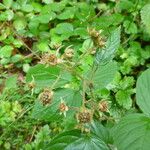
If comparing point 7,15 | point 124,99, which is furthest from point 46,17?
point 124,99

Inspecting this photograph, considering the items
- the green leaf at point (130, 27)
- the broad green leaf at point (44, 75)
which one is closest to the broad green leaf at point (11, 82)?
the green leaf at point (130, 27)

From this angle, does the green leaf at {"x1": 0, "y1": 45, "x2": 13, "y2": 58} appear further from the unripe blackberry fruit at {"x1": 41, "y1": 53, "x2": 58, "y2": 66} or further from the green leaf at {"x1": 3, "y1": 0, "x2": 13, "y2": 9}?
the unripe blackberry fruit at {"x1": 41, "y1": 53, "x2": 58, "y2": 66}

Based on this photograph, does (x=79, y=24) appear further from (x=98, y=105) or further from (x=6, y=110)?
(x=98, y=105)

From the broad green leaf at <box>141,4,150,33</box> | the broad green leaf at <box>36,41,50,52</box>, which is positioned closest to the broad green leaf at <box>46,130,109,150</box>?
the broad green leaf at <box>141,4,150,33</box>

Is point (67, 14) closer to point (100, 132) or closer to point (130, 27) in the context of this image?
point (130, 27)

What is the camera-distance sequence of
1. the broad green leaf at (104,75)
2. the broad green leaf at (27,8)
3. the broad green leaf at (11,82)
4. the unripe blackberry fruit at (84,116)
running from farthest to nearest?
the broad green leaf at (27,8)
the broad green leaf at (11,82)
the broad green leaf at (104,75)
the unripe blackberry fruit at (84,116)

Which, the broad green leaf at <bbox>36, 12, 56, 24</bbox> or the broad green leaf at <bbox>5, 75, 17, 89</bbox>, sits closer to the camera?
the broad green leaf at <bbox>5, 75, 17, 89</bbox>

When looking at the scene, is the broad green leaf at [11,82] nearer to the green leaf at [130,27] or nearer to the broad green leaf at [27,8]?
the broad green leaf at [27,8]
